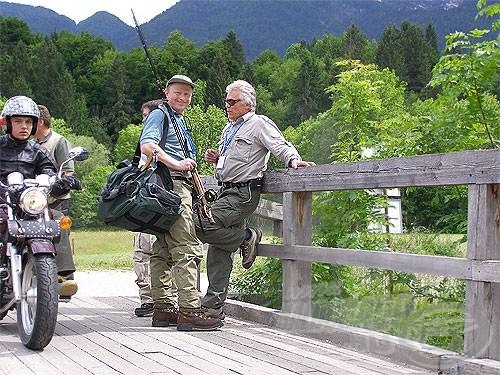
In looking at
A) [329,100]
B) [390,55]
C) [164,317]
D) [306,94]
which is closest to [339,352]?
[164,317]

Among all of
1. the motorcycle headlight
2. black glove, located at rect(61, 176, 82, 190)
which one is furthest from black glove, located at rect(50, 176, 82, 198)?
the motorcycle headlight

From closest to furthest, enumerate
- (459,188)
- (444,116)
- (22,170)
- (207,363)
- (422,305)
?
(207,363) < (22,170) < (422,305) < (459,188) < (444,116)

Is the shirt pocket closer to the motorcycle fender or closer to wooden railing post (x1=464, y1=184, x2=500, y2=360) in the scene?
the motorcycle fender

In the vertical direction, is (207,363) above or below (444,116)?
below

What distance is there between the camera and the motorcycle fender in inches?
183

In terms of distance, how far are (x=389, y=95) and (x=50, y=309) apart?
56.9 metres

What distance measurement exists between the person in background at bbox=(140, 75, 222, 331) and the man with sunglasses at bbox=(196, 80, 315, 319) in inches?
6.4

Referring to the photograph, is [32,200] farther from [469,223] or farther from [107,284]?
[107,284]

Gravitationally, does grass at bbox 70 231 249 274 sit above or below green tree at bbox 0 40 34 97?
below

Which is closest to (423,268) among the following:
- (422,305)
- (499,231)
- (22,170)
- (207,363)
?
(499,231)

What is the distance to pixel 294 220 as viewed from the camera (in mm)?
5500

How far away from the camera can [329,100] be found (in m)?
69.7

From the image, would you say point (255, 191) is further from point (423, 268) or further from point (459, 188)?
point (459, 188)

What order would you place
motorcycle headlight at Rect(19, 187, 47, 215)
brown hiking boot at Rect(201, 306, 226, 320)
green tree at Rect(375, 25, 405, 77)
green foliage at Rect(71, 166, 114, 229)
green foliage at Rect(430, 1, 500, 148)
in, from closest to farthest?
motorcycle headlight at Rect(19, 187, 47, 215)
brown hiking boot at Rect(201, 306, 226, 320)
green foliage at Rect(430, 1, 500, 148)
green foliage at Rect(71, 166, 114, 229)
green tree at Rect(375, 25, 405, 77)
